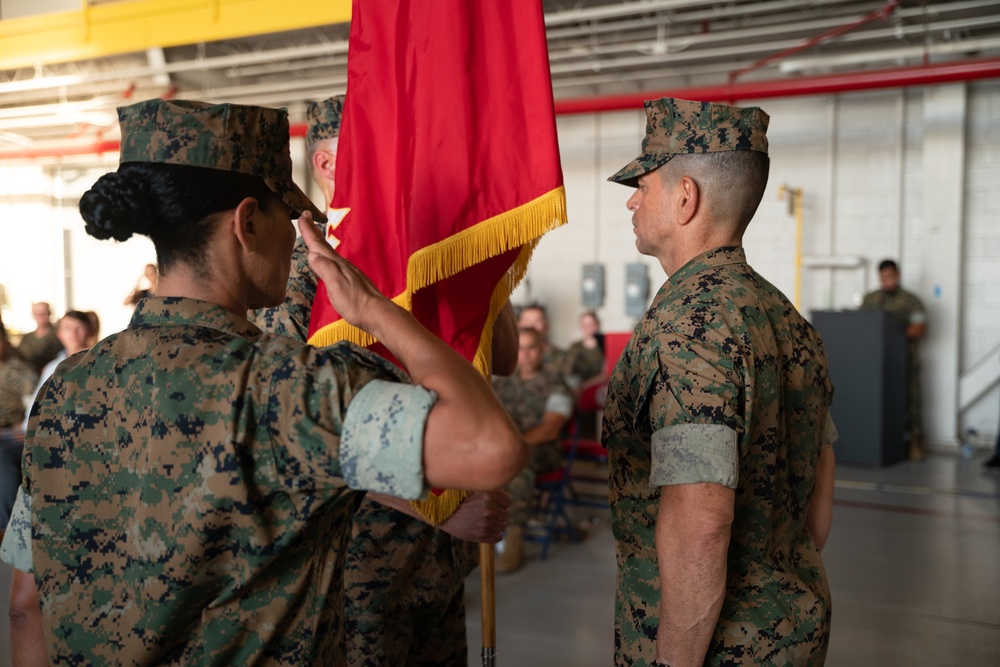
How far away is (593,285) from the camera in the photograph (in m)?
10.6

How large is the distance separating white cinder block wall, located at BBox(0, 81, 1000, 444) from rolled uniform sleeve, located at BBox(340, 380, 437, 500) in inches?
329

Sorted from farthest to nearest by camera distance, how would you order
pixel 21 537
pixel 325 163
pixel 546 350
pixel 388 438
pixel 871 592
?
1. pixel 546 350
2. pixel 871 592
3. pixel 325 163
4. pixel 21 537
5. pixel 388 438

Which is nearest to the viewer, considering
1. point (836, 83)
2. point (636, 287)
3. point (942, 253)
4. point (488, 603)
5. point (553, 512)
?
point (488, 603)

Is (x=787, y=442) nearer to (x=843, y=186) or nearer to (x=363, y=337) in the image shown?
(x=363, y=337)

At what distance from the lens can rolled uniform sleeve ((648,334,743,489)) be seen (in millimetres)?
1444

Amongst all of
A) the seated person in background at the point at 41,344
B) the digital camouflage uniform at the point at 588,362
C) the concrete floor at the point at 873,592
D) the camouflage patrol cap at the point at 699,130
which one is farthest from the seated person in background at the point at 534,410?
the seated person in background at the point at 41,344

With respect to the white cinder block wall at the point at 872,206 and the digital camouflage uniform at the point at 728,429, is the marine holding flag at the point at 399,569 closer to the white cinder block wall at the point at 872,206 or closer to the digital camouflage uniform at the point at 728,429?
the digital camouflage uniform at the point at 728,429

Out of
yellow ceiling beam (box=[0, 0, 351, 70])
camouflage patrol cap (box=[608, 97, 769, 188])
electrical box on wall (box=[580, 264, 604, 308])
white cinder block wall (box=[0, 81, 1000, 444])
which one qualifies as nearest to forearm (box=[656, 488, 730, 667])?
camouflage patrol cap (box=[608, 97, 769, 188])

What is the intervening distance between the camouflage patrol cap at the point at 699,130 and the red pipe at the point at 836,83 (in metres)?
5.67

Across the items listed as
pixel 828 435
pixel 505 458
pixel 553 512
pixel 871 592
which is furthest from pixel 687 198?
pixel 553 512

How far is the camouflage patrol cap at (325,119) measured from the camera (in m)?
2.13

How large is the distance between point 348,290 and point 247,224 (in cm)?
18

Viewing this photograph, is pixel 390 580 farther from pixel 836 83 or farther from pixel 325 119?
pixel 836 83

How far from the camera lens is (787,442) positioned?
1.69m
